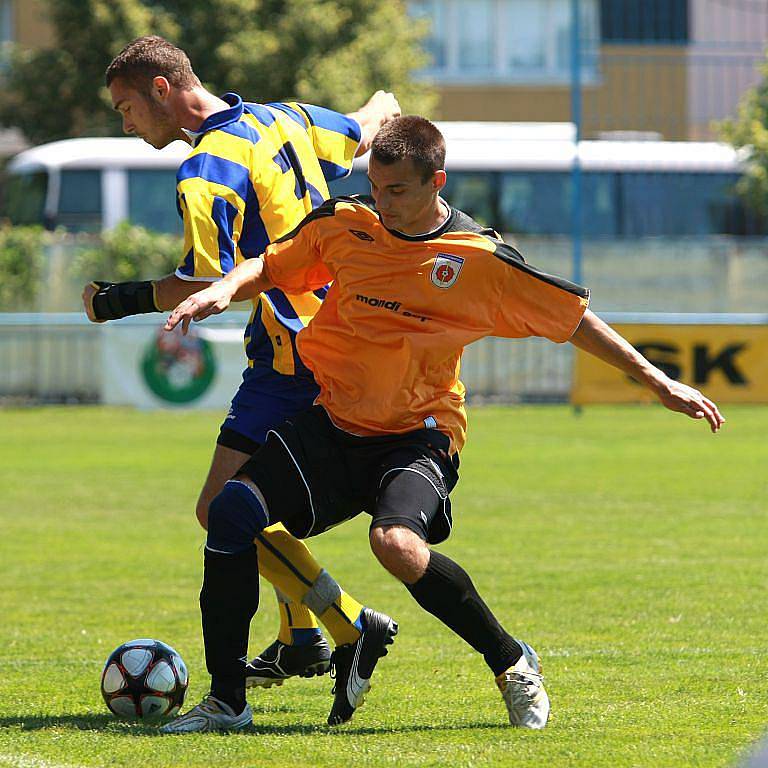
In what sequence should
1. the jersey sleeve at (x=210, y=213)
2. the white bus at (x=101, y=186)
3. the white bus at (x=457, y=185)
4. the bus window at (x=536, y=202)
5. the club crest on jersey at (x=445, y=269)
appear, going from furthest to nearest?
the white bus at (x=101, y=186), the bus window at (x=536, y=202), the white bus at (x=457, y=185), the jersey sleeve at (x=210, y=213), the club crest on jersey at (x=445, y=269)

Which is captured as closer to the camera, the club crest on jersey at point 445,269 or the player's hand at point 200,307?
the player's hand at point 200,307

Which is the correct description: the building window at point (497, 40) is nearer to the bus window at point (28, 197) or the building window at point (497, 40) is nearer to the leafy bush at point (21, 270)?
the bus window at point (28, 197)

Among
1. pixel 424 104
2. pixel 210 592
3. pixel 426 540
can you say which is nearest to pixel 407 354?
pixel 426 540

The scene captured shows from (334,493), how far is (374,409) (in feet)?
1.02

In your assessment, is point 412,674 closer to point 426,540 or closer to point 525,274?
point 426,540

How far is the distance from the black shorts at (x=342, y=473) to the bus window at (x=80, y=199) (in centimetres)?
2147

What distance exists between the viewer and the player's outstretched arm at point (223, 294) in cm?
495

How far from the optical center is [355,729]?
5258mm

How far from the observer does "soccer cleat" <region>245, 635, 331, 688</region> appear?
19.7 ft

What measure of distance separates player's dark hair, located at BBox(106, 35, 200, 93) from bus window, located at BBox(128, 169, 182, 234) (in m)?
20.5

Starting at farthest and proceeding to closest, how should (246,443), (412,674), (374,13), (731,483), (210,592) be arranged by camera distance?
(374,13), (731,483), (412,674), (246,443), (210,592)

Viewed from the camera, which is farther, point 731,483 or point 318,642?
point 731,483

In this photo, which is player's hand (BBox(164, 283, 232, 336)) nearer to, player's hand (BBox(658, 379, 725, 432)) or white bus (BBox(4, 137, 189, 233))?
player's hand (BBox(658, 379, 725, 432))

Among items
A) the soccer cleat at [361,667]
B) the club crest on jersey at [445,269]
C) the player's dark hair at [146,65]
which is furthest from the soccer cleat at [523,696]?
the player's dark hair at [146,65]
